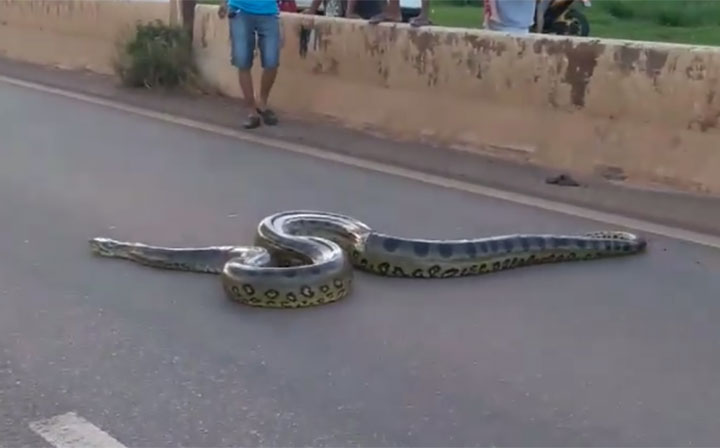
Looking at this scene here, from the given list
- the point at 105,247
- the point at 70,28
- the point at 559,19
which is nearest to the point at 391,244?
the point at 105,247

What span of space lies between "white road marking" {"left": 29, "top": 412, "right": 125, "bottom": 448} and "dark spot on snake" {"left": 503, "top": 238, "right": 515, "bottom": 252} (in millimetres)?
3100

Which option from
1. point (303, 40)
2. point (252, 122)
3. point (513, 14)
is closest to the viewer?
point (513, 14)

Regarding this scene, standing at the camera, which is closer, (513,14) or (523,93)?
(523,93)

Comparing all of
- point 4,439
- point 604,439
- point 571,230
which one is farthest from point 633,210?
point 4,439

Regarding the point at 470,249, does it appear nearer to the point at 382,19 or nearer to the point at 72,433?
the point at 72,433

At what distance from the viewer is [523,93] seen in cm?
987

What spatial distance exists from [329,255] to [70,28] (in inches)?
454

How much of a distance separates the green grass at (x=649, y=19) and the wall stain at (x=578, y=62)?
11.5m

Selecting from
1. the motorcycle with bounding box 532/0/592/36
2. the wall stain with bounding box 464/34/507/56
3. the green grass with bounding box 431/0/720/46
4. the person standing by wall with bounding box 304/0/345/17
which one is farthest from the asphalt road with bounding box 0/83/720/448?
the green grass with bounding box 431/0/720/46

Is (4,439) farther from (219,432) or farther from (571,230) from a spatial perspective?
(571,230)

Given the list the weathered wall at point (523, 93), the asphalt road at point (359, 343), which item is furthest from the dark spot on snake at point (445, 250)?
the weathered wall at point (523, 93)

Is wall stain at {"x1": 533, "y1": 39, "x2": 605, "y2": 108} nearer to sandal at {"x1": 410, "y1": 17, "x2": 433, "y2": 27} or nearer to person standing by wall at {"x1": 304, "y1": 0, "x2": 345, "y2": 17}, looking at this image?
sandal at {"x1": 410, "y1": 17, "x2": 433, "y2": 27}

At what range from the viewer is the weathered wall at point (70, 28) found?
15.6m

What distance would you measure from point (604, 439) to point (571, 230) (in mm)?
3402
